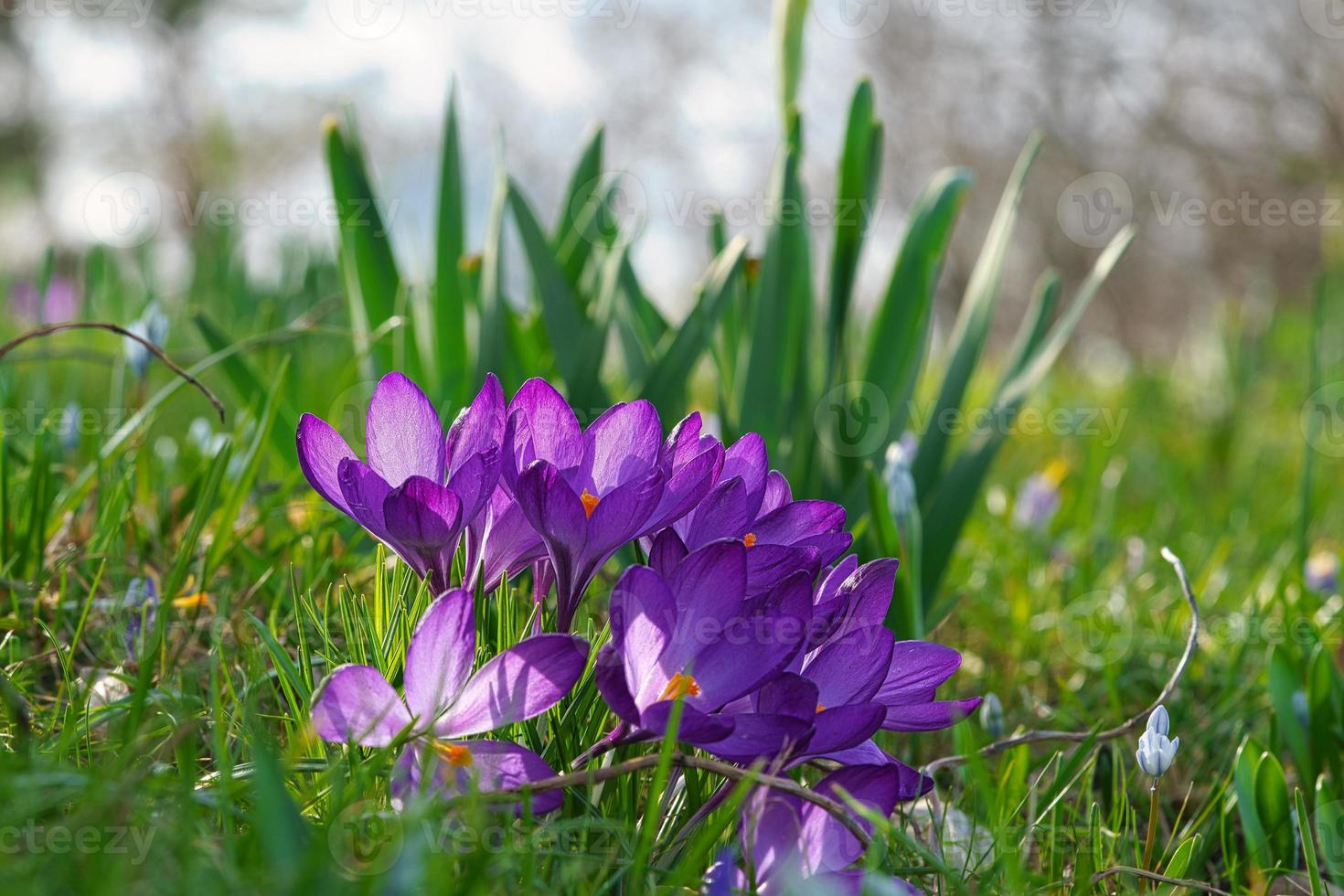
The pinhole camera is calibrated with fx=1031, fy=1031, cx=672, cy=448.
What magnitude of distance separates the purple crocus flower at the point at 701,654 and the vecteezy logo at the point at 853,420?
1.00 m

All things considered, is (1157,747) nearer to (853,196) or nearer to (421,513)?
(421,513)

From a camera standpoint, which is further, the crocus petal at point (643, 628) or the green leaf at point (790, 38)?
the green leaf at point (790, 38)

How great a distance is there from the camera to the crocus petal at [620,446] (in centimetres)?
84

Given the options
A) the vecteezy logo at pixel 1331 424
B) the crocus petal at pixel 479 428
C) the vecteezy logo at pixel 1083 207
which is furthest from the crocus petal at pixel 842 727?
the vecteezy logo at pixel 1083 207

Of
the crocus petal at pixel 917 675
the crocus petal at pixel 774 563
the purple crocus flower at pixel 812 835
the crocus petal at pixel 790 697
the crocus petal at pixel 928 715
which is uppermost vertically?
the crocus petal at pixel 774 563

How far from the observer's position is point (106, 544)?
4.10ft

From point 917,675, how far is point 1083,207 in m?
9.95

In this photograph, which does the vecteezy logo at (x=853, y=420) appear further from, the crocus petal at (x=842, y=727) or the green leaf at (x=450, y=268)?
the crocus petal at (x=842, y=727)

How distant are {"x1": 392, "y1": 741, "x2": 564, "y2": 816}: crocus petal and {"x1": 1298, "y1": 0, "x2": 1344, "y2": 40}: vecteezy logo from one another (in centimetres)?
991

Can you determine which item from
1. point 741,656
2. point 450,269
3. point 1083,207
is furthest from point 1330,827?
point 1083,207

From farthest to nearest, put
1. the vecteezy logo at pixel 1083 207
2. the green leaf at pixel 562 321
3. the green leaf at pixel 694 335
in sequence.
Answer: the vecteezy logo at pixel 1083 207 → the green leaf at pixel 562 321 → the green leaf at pixel 694 335

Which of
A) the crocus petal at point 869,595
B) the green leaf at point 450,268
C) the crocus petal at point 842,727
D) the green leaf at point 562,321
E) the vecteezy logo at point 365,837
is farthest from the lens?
the green leaf at point 450,268

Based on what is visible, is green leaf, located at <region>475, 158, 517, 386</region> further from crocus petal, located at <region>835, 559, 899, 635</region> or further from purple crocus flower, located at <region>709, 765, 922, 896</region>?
purple crocus flower, located at <region>709, 765, 922, 896</region>

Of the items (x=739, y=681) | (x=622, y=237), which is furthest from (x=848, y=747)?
(x=622, y=237)
